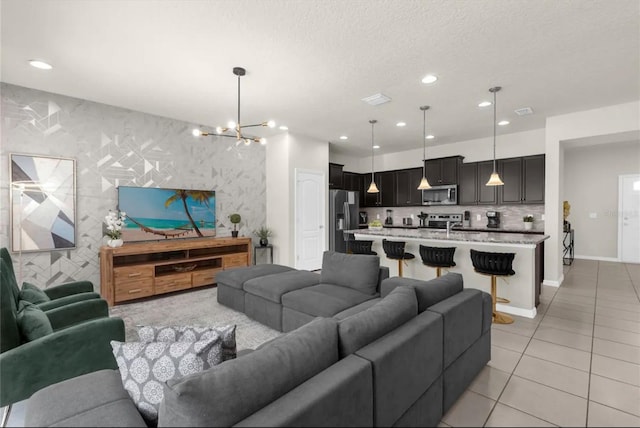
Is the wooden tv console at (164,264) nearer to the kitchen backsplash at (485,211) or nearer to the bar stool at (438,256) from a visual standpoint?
the bar stool at (438,256)

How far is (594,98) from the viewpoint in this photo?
4.16 metres

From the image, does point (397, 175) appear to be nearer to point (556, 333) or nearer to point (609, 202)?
point (609, 202)

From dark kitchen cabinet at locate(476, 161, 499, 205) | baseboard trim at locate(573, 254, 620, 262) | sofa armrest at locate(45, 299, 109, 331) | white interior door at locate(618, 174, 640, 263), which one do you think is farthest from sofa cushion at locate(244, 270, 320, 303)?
white interior door at locate(618, 174, 640, 263)

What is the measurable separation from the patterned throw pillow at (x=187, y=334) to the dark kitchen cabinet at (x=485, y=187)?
21.1 ft

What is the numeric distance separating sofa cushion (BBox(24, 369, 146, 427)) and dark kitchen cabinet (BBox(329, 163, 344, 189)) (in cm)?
614

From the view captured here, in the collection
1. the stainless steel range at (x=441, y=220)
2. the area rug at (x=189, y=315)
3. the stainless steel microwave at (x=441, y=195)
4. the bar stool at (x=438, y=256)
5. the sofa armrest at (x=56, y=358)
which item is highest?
the stainless steel microwave at (x=441, y=195)

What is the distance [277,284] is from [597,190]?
25.4 ft

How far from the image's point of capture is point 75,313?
2.41m

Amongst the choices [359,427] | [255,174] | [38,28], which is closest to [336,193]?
[255,174]

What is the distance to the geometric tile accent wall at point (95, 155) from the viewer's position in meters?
3.81

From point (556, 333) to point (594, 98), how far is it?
328cm

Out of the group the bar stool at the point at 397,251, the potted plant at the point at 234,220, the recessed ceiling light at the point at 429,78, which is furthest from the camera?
the potted plant at the point at 234,220

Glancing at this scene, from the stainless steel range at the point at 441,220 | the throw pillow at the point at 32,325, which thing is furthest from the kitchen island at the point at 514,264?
the throw pillow at the point at 32,325

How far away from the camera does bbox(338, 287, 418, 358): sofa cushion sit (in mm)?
1446
